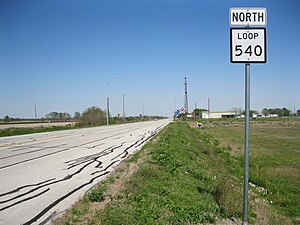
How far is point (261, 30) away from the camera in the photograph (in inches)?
171

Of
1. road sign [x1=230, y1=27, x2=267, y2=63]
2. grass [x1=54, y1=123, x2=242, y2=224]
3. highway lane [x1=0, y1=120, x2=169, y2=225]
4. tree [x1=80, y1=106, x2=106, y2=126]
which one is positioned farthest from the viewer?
tree [x1=80, y1=106, x2=106, y2=126]

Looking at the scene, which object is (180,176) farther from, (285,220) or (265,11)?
(265,11)

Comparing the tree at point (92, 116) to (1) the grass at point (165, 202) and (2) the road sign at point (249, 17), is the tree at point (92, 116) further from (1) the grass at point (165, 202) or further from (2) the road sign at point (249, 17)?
(2) the road sign at point (249, 17)

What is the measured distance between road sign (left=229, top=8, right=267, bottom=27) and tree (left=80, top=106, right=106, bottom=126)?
66780 mm

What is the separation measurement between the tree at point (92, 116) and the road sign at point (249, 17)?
6678 centimetres

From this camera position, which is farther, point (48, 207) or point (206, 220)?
point (48, 207)

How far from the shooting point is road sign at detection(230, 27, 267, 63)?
4328 mm

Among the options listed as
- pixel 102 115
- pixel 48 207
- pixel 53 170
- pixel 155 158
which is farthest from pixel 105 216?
pixel 102 115

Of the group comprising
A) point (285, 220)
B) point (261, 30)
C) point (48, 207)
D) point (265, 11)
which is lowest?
point (285, 220)

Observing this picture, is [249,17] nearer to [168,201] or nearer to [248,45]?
[248,45]

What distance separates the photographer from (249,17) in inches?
174

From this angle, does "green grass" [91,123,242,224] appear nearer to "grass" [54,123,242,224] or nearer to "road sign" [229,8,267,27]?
"grass" [54,123,242,224]

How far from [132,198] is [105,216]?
109cm

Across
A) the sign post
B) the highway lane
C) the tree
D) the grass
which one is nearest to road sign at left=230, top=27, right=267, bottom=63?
the sign post
